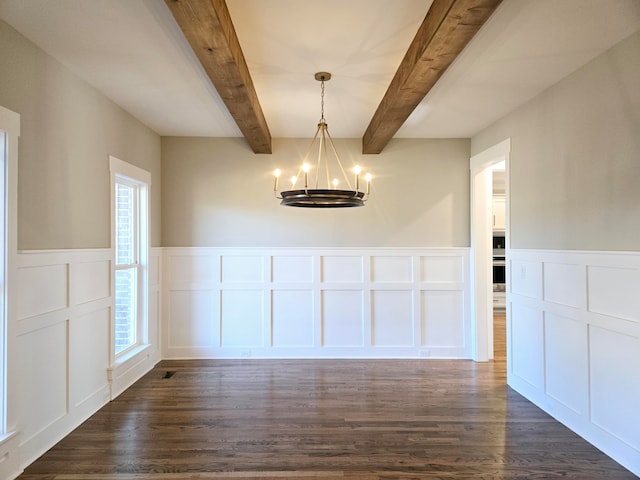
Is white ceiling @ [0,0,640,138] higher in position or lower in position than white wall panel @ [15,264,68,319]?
higher

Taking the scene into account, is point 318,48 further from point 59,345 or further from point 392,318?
point 392,318

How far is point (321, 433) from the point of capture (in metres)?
2.75

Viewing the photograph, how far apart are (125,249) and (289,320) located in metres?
1.95

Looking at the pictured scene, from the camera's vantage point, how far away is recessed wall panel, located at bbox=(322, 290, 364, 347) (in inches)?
179

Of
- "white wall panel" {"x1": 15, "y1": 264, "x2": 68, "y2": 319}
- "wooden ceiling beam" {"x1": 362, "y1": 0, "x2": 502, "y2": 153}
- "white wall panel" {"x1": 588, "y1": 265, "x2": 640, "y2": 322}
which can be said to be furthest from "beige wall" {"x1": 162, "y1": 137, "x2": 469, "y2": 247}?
"white wall panel" {"x1": 588, "y1": 265, "x2": 640, "y2": 322}

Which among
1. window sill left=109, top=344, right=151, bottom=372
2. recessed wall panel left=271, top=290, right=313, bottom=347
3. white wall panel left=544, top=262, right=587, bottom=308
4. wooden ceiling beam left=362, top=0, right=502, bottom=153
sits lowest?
window sill left=109, top=344, right=151, bottom=372

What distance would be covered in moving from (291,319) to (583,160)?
3.25m

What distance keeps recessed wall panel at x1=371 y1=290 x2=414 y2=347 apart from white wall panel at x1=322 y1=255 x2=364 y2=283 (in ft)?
1.03

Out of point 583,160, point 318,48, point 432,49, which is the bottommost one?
point 583,160

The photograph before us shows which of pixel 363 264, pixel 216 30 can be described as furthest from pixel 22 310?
pixel 363 264

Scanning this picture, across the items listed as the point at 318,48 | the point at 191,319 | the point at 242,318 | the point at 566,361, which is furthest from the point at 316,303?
the point at 318,48

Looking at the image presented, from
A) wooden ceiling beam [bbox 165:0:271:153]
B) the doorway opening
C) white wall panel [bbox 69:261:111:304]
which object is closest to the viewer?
wooden ceiling beam [bbox 165:0:271:153]

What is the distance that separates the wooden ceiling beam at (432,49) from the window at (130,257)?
2.55 m

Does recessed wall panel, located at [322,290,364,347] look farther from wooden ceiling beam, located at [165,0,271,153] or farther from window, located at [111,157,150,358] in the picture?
wooden ceiling beam, located at [165,0,271,153]
